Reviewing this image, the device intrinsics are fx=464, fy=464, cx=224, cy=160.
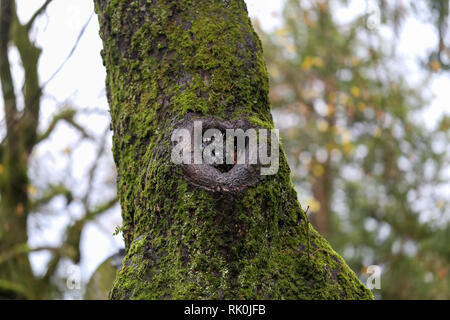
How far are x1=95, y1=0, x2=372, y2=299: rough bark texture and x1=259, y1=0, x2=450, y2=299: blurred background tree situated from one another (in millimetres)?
5054

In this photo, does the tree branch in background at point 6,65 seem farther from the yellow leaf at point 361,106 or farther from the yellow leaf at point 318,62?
the yellow leaf at point 361,106

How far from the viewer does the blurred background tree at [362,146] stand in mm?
7988

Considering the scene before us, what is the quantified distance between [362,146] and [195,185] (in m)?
8.51

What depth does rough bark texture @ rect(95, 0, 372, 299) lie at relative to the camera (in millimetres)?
1521

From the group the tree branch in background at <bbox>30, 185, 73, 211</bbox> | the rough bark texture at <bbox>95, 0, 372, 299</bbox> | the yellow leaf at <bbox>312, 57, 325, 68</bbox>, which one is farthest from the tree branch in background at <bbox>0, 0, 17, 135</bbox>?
the yellow leaf at <bbox>312, 57, 325, 68</bbox>

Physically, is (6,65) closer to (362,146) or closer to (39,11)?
(39,11)

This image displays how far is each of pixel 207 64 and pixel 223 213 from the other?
63 centimetres

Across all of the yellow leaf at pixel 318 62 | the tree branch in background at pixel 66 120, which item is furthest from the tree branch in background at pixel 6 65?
the yellow leaf at pixel 318 62

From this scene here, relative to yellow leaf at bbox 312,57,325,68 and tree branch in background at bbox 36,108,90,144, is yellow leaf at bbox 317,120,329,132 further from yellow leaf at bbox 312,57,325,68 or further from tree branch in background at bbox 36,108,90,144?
tree branch in background at bbox 36,108,90,144

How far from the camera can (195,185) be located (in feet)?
5.18

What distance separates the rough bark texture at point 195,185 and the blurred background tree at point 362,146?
5054 mm

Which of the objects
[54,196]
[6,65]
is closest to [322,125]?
[54,196]

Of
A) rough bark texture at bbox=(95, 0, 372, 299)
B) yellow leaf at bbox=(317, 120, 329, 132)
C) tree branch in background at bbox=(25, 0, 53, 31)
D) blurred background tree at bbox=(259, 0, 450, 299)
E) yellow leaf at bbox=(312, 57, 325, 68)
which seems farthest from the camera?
yellow leaf at bbox=(317, 120, 329, 132)

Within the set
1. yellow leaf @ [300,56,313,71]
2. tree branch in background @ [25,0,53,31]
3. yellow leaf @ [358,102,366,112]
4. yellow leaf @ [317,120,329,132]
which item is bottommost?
tree branch in background @ [25,0,53,31]
